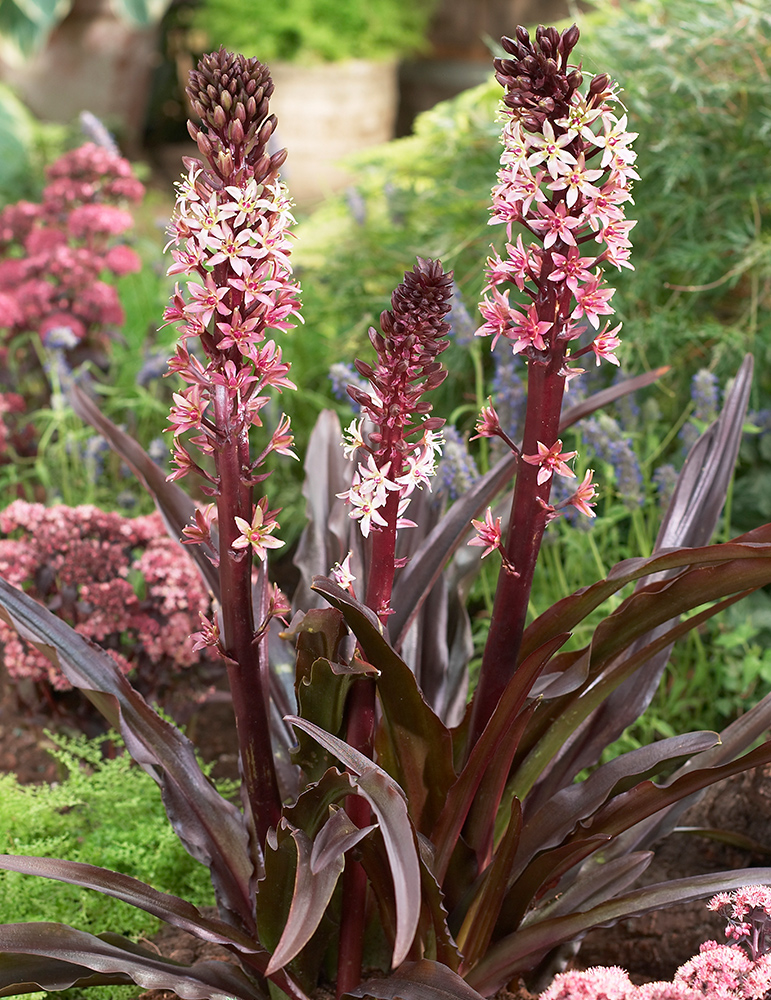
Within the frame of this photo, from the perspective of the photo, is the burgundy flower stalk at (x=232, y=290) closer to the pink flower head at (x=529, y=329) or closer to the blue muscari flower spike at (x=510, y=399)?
the pink flower head at (x=529, y=329)

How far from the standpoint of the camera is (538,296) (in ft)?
3.67

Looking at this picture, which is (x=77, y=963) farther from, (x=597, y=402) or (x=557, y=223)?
(x=597, y=402)

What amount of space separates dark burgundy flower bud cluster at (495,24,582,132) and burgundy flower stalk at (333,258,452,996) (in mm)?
196

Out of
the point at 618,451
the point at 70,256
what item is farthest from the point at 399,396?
the point at 70,256

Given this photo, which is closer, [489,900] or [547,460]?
[547,460]

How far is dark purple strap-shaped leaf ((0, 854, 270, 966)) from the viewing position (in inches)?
47.6

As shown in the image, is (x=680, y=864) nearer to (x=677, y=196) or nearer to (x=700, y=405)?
(x=700, y=405)

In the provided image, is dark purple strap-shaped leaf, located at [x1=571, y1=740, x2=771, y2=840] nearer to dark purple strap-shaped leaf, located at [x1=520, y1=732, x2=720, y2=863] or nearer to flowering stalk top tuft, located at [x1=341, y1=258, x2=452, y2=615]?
dark purple strap-shaped leaf, located at [x1=520, y1=732, x2=720, y2=863]

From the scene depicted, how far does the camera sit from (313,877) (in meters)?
1.10

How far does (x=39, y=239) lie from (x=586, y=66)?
5.49 feet

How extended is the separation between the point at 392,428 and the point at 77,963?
0.76 meters

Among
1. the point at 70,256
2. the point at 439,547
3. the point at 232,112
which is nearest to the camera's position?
the point at 232,112

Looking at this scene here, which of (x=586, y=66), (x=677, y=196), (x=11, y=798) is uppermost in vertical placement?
(x=586, y=66)

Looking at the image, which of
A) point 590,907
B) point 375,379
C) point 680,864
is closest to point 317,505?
point 375,379
